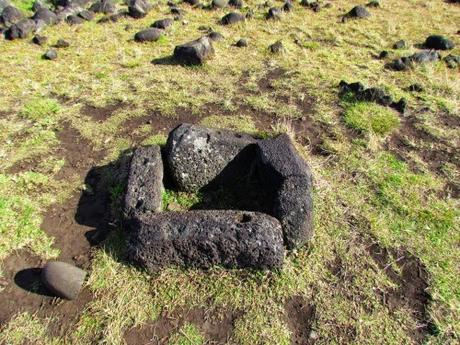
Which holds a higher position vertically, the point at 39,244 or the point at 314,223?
the point at 314,223

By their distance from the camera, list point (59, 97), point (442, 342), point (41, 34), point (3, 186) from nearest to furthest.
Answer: point (442, 342), point (3, 186), point (59, 97), point (41, 34)

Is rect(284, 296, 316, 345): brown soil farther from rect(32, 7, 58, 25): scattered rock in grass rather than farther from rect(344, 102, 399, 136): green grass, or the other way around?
rect(32, 7, 58, 25): scattered rock in grass

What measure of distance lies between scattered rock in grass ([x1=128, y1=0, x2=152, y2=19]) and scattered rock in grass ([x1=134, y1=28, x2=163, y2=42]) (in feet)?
4.92

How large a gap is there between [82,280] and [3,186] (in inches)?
84.8

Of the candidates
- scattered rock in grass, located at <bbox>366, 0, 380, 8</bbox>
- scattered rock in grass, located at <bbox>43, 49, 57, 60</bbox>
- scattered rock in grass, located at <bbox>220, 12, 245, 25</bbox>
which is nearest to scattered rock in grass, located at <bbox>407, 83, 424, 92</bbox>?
scattered rock in grass, located at <bbox>220, 12, 245, 25</bbox>

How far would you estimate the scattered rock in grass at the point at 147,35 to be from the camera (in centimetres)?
923

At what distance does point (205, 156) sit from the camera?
4.66 metres

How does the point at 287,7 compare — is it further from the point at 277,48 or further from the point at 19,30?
the point at 19,30

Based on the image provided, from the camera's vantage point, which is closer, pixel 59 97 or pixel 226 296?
pixel 226 296

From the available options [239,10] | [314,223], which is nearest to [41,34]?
[239,10]

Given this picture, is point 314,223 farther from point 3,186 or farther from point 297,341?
point 3,186

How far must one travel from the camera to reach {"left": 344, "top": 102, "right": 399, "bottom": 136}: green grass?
6.28 m

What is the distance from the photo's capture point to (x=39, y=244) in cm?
442

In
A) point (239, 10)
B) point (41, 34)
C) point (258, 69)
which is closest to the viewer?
point (258, 69)
